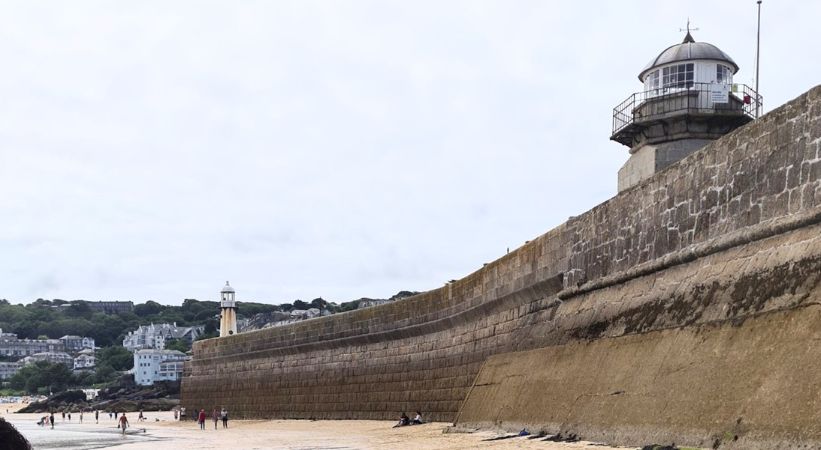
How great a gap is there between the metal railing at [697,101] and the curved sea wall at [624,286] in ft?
25.6

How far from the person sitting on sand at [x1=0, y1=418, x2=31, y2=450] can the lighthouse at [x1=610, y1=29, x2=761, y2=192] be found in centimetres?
1530

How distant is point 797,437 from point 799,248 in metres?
2.02

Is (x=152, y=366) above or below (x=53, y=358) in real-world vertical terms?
above

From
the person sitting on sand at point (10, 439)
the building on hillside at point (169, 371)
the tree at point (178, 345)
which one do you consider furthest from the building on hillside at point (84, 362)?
the person sitting on sand at point (10, 439)

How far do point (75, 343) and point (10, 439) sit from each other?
192 m

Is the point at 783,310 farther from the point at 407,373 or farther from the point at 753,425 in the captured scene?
the point at 407,373

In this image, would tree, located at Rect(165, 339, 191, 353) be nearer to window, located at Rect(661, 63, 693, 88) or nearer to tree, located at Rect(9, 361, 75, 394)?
tree, located at Rect(9, 361, 75, 394)

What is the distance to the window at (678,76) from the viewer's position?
22.8 metres

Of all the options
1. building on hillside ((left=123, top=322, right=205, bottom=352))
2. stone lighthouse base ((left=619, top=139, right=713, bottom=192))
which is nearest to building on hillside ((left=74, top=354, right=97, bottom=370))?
building on hillside ((left=123, top=322, right=205, bottom=352))

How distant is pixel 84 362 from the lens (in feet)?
544

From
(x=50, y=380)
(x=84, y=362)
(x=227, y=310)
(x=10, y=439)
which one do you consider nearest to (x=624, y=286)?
(x=10, y=439)

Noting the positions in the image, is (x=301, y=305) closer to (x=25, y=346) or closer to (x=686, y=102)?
(x=25, y=346)

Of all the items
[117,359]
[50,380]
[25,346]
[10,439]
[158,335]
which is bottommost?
[50,380]

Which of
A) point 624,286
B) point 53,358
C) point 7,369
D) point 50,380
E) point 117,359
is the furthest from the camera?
point 7,369
